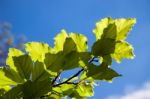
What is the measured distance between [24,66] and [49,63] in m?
0.10

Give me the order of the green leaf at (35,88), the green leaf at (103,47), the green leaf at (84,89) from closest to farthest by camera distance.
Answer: the green leaf at (35,88) < the green leaf at (103,47) < the green leaf at (84,89)

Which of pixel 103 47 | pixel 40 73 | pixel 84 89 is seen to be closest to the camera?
pixel 40 73

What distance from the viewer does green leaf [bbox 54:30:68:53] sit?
124 cm

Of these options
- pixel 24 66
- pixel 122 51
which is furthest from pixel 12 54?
pixel 122 51

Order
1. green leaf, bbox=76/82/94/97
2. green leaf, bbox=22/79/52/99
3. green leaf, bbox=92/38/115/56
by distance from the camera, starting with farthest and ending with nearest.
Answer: green leaf, bbox=76/82/94/97 < green leaf, bbox=92/38/115/56 < green leaf, bbox=22/79/52/99

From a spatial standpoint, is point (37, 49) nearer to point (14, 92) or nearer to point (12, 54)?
point (12, 54)

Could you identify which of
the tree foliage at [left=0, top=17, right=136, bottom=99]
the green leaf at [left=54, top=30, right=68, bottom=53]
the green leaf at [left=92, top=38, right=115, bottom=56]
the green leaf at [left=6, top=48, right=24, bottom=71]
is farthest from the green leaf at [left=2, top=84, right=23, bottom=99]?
the green leaf at [left=92, top=38, right=115, bottom=56]

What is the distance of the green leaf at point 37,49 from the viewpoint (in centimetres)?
126

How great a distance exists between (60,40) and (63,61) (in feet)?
0.42

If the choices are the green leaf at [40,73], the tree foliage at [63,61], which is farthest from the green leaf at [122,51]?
the green leaf at [40,73]

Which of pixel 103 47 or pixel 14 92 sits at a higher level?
pixel 103 47

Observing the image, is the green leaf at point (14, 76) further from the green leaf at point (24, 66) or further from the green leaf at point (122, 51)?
the green leaf at point (122, 51)

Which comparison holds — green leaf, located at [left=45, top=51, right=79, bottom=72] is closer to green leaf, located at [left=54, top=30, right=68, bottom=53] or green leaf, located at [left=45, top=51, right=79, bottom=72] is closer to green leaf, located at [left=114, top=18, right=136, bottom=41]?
green leaf, located at [left=54, top=30, right=68, bottom=53]

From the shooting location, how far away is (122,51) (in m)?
1.35
